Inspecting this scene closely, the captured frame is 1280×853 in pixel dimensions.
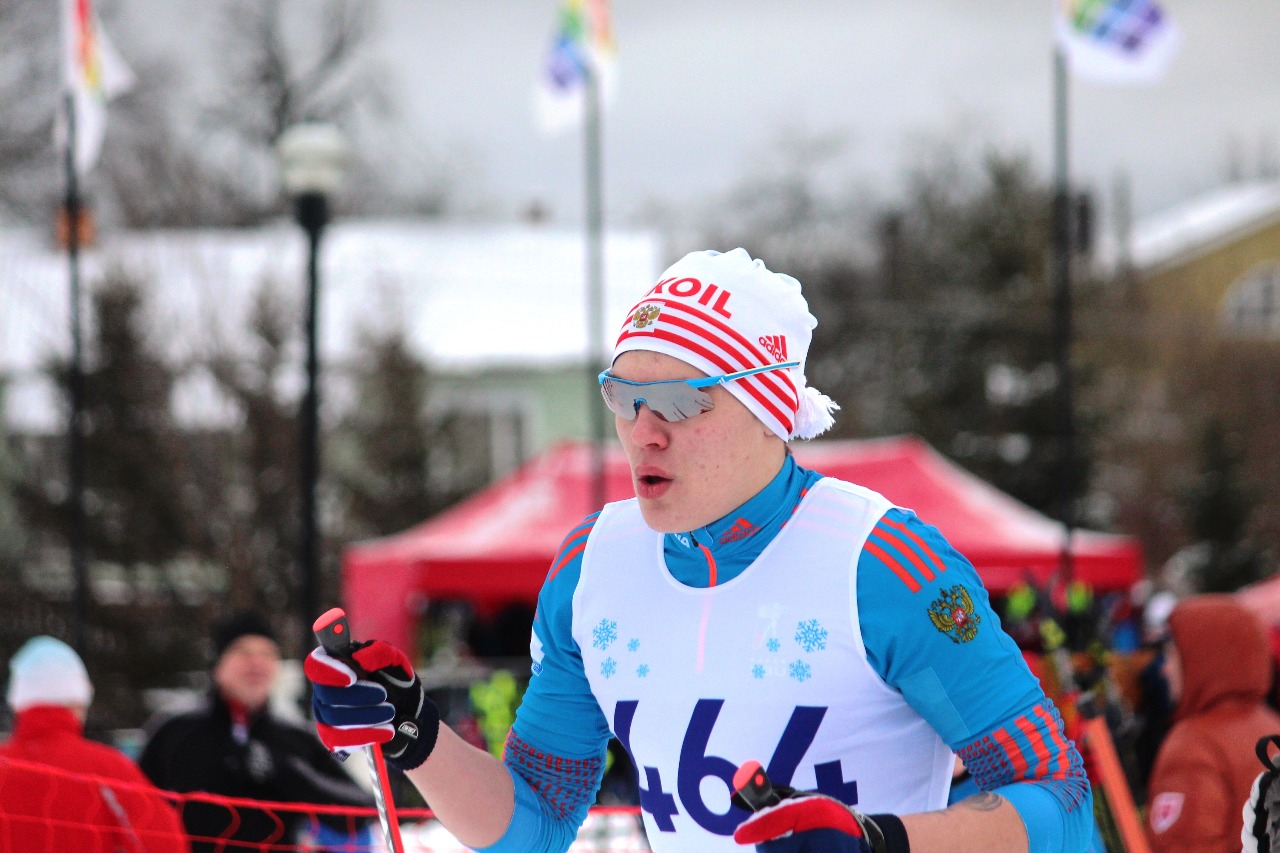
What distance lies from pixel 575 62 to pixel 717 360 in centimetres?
1086

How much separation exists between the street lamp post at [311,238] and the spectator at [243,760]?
2661mm

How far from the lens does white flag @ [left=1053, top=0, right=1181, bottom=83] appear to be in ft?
31.7

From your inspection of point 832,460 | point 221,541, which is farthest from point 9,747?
point 221,541

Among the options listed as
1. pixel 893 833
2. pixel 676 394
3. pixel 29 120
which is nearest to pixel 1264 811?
pixel 893 833

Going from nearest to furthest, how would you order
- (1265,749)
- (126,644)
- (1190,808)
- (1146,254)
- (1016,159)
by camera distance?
(1265,749) → (1190,808) → (126,644) → (1016,159) → (1146,254)

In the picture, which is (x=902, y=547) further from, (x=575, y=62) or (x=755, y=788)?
(x=575, y=62)

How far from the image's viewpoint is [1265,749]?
2332 millimetres

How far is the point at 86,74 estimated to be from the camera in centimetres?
945

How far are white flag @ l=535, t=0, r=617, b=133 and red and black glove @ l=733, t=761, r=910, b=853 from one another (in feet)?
36.7

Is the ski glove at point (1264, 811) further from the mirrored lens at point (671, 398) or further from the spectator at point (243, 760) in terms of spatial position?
the spectator at point (243, 760)

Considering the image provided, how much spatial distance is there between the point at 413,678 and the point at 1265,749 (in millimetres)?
1414

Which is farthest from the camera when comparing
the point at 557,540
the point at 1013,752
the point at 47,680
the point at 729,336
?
the point at 557,540

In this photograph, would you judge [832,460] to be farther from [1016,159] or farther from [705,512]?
[1016,159]

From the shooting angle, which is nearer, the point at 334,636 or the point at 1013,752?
the point at 1013,752
